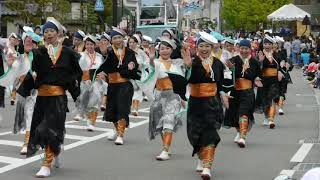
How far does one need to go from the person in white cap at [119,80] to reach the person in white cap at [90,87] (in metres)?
1.43

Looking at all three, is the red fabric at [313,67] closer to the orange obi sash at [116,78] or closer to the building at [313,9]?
the orange obi sash at [116,78]

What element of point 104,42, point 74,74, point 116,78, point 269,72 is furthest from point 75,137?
point 269,72

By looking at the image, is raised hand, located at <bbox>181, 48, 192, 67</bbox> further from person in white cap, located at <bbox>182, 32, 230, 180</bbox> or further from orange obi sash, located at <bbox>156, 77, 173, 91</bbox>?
orange obi sash, located at <bbox>156, 77, 173, 91</bbox>

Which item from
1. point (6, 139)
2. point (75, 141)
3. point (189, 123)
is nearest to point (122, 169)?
point (189, 123)

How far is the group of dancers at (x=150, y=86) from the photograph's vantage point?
8172mm

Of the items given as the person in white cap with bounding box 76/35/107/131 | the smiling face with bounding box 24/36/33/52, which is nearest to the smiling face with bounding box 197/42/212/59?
the smiling face with bounding box 24/36/33/52

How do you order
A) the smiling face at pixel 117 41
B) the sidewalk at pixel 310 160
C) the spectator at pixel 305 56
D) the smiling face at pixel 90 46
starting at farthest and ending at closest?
the spectator at pixel 305 56, the smiling face at pixel 90 46, the smiling face at pixel 117 41, the sidewalk at pixel 310 160

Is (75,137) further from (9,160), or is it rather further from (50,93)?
(50,93)

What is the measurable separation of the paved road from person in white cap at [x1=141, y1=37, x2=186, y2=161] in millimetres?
411

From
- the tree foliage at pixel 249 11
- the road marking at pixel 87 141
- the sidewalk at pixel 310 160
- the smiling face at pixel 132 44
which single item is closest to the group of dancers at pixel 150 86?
the road marking at pixel 87 141

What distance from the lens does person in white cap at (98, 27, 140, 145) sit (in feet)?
35.6

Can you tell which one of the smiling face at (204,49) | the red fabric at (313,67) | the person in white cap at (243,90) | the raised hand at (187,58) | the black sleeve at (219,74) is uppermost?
the smiling face at (204,49)

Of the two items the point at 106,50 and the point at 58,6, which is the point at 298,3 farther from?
the point at 106,50

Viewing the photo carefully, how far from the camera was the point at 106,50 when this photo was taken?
37.2ft
